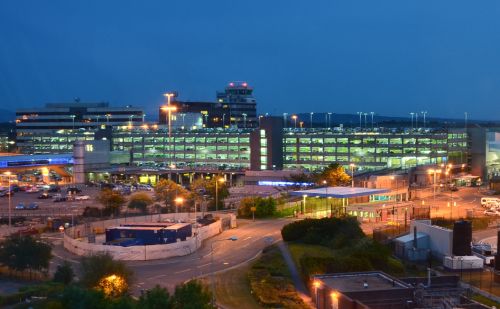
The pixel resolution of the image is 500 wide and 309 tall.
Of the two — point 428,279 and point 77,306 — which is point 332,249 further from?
point 77,306

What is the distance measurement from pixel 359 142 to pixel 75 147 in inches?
998

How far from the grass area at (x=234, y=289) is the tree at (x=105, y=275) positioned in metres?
2.47

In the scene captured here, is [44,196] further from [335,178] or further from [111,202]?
[335,178]

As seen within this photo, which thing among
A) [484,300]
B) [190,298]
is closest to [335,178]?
[484,300]

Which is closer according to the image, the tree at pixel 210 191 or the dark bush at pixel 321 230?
the dark bush at pixel 321 230

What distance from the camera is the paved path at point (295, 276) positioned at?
1684 centimetres

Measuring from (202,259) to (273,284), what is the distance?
502 cm

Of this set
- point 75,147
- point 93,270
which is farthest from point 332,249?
→ point 75,147

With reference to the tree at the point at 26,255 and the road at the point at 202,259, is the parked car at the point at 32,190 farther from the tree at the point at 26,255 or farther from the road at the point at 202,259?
the tree at the point at 26,255

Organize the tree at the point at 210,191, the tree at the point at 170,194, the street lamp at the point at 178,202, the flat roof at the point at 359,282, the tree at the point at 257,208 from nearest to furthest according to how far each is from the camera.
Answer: the flat roof at the point at 359,282
the street lamp at the point at 178,202
the tree at the point at 257,208
the tree at the point at 170,194
the tree at the point at 210,191

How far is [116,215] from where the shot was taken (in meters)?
31.5

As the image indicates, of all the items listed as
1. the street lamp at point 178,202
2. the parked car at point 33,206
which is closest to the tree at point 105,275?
the street lamp at point 178,202

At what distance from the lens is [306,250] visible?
900 inches

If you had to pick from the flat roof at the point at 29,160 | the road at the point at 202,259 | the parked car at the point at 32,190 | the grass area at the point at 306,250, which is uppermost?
the flat roof at the point at 29,160
